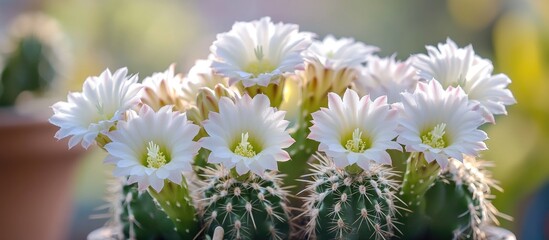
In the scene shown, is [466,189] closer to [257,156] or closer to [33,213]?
[257,156]

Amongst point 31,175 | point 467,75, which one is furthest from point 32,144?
point 467,75

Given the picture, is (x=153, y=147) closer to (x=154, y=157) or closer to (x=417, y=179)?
(x=154, y=157)

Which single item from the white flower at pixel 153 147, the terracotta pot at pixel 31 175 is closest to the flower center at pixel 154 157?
the white flower at pixel 153 147

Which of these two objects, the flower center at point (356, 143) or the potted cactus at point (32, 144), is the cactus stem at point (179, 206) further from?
the potted cactus at point (32, 144)

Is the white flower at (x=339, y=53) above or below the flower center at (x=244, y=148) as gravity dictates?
above

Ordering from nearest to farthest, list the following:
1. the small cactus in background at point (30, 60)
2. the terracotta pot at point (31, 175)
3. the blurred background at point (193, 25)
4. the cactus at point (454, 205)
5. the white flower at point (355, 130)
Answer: the white flower at point (355, 130)
the cactus at point (454, 205)
the terracotta pot at point (31, 175)
the small cactus in background at point (30, 60)
the blurred background at point (193, 25)

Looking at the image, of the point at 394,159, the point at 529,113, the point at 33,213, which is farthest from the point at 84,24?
the point at 394,159

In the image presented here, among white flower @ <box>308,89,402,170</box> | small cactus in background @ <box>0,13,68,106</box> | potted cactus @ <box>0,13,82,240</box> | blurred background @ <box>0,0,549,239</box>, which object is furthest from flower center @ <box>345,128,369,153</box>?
blurred background @ <box>0,0,549,239</box>
